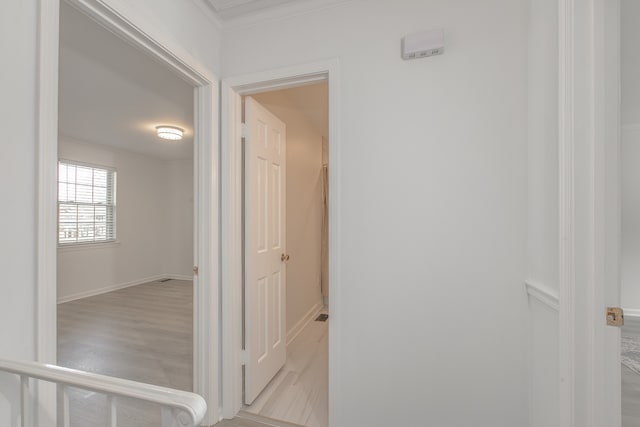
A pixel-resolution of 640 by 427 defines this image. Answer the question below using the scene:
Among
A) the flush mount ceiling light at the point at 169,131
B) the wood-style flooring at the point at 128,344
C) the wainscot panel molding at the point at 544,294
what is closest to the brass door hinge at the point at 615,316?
the wainscot panel molding at the point at 544,294

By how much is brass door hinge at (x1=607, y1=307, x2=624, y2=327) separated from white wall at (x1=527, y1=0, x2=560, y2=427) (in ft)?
0.57

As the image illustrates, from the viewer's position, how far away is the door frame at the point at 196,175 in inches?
34.3

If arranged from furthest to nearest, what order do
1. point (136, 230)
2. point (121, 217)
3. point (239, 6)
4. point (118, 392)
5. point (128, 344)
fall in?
point (136, 230), point (121, 217), point (128, 344), point (239, 6), point (118, 392)

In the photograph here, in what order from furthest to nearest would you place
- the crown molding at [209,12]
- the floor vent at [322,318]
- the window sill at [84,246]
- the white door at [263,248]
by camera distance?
the window sill at [84,246]
the floor vent at [322,318]
the white door at [263,248]
the crown molding at [209,12]

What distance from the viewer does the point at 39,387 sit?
33.6 inches

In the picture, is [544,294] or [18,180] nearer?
[18,180]

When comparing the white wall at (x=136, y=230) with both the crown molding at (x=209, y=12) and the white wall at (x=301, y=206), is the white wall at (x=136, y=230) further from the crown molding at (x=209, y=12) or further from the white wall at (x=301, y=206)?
the crown molding at (x=209, y=12)

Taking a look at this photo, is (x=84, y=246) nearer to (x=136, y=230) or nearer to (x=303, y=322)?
(x=136, y=230)

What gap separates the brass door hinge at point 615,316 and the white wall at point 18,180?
185 centimetres

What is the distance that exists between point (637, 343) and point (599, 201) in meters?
0.47

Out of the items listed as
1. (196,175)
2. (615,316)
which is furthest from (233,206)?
(615,316)

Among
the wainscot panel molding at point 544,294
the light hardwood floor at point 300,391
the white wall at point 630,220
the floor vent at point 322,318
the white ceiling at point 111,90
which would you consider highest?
the white ceiling at point 111,90

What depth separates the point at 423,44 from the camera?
135cm

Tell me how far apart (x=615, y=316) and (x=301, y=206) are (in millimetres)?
2704
